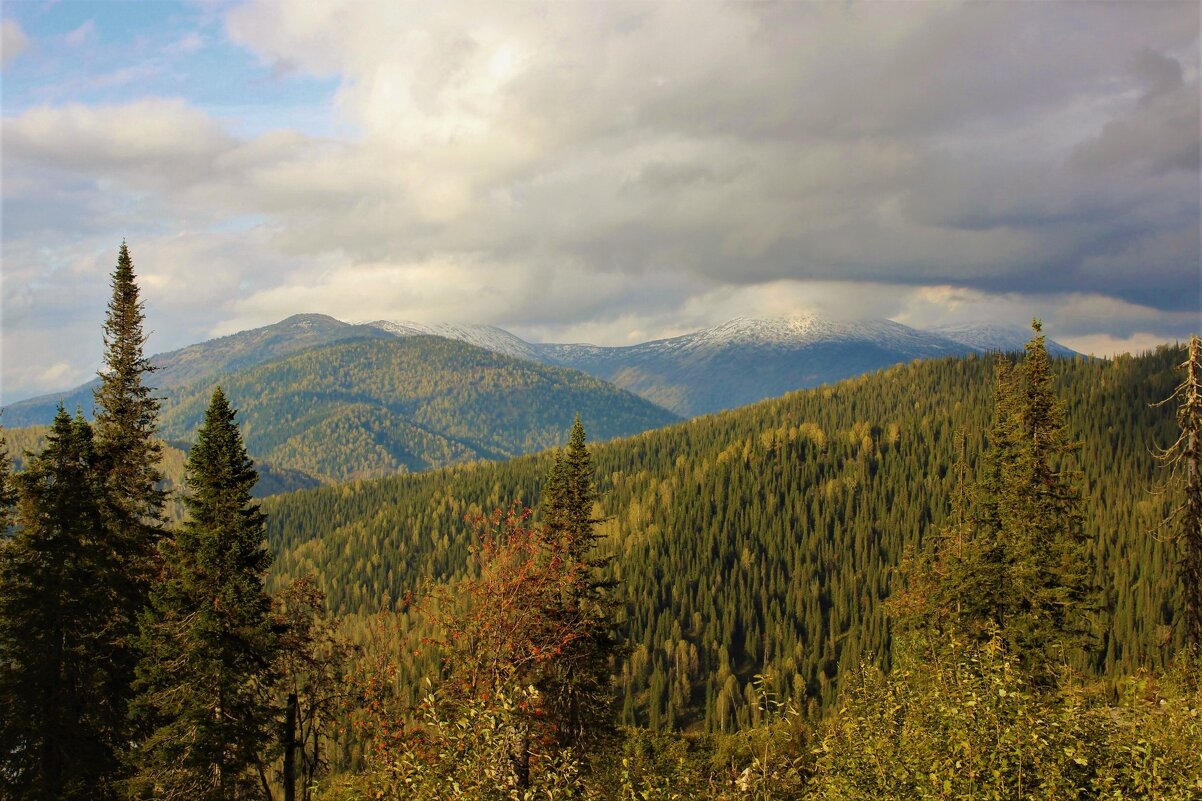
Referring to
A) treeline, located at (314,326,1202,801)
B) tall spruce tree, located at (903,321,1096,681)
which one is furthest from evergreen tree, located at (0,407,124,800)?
tall spruce tree, located at (903,321,1096,681)

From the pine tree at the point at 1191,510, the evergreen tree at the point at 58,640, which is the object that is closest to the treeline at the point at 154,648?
the evergreen tree at the point at 58,640

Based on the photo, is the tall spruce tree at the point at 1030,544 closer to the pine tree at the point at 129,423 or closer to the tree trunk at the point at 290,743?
the tree trunk at the point at 290,743

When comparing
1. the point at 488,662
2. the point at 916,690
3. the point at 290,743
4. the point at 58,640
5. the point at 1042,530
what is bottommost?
the point at 290,743

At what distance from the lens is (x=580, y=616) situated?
4428 cm

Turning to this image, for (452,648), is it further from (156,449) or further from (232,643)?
(156,449)

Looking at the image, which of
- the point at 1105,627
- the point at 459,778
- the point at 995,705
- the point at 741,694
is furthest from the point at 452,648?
the point at 741,694

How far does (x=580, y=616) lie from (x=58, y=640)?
25770 mm

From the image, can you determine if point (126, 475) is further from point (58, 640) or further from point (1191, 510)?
point (1191, 510)

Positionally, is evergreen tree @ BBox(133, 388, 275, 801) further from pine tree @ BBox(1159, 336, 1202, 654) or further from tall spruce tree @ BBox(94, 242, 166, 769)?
pine tree @ BBox(1159, 336, 1202, 654)

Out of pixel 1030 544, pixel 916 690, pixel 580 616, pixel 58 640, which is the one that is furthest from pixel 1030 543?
pixel 58 640

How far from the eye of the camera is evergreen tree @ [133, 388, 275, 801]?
111 ft

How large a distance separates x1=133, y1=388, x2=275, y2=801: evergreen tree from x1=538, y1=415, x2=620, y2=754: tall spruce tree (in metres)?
15.1

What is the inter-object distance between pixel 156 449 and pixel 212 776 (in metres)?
22.4

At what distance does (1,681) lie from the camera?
118ft
